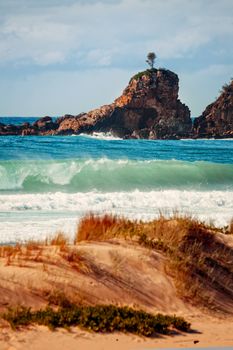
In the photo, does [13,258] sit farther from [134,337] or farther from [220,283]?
[220,283]

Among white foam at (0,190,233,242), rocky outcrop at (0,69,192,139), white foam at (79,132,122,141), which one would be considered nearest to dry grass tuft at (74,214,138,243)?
white foam at (0,190,233,242)

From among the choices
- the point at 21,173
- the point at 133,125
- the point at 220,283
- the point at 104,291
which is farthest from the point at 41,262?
the point at 133,125

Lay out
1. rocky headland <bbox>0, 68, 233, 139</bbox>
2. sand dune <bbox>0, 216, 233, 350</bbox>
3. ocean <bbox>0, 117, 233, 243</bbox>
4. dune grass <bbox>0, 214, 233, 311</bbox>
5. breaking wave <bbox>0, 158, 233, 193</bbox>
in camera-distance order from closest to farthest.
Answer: sand dune <bbox>0, 216, 233, 350</bbox>
dune grass <bbox>0, 214, 233, 311</bbox>
ocean <bbox>0, 117, 233, 243</bbox>
breaking wave <bbox>0, 158, 233, 193</bbox>
rocky headland <bbox>0, 68, 233, 139</bbox>

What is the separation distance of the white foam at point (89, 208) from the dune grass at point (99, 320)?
6491mm

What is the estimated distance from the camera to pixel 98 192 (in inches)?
1096

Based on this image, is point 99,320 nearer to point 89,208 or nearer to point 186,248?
point 186,248

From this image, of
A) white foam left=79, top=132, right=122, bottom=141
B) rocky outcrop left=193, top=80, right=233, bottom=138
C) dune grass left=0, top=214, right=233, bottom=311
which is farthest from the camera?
rocky outcrop left=193, top=80, right=233, bottom=138

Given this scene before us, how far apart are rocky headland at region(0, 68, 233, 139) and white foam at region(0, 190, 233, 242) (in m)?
59.0

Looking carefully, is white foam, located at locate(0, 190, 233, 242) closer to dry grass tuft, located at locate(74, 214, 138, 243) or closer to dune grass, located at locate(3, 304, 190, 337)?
dry grass tuft, located at locate(74, 214, 138, 243)

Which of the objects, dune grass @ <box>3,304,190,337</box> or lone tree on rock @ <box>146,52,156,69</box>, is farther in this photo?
lone tree on rock @ <box>146,52,156,69</box>

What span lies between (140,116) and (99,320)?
82324 mm

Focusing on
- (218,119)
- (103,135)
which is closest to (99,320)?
(103,135)

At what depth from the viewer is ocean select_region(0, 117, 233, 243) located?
17531 mm

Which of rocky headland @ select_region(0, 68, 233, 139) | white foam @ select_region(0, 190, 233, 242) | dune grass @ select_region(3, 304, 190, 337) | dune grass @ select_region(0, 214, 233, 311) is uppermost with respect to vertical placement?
rocky headland @ select_region(0, 68, 233, 139)
